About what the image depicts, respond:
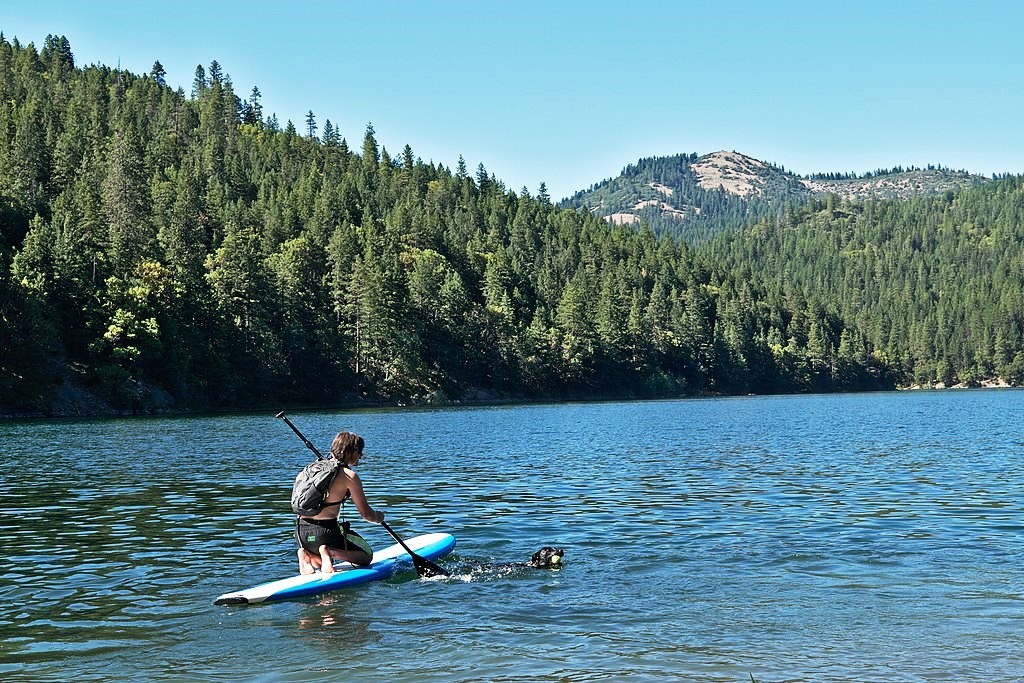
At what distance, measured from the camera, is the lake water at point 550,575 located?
1410 centimetres

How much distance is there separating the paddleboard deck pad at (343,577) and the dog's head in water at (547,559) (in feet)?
7.27

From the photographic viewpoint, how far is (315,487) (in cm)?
1825

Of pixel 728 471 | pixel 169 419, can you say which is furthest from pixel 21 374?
pixel 728 471

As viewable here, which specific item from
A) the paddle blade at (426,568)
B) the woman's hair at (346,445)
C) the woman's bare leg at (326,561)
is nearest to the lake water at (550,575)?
the paddle blade at (426,568)

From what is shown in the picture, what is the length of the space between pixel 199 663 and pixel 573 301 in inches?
6359

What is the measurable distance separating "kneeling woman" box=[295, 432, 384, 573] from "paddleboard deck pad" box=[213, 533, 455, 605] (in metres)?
0.24

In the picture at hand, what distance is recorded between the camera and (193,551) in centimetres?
2278

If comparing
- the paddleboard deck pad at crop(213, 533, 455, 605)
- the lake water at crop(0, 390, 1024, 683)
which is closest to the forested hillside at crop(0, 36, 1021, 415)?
the lake water at crop(0, 390, 1024, 683)

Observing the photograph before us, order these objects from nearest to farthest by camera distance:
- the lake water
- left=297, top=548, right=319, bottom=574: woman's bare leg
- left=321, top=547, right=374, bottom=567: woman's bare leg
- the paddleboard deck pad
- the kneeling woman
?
1. the lake water
2. the paddleboard deck pad
3. the kneeling woman
4. left=297, top=548, right=319, bottom=574: woman's bare leg
5. left=321, top=547, right=374, bottom=567: woman's bare leg

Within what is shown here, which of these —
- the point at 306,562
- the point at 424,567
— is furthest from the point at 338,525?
the point at 424,567

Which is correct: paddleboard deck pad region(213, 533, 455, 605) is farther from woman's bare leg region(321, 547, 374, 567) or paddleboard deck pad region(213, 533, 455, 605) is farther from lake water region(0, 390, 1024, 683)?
lake water region(0, 390, 1024, 683)

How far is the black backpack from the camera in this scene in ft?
59.8

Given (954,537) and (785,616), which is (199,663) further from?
(954,537)

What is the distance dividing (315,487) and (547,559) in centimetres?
490
